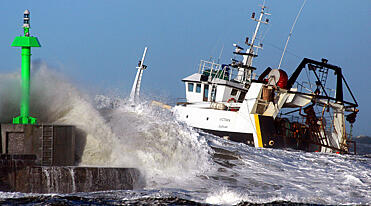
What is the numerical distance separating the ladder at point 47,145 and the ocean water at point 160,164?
45.8 inches

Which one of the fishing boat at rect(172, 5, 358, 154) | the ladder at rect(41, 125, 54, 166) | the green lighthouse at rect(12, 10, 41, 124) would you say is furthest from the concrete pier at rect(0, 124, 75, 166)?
the fishing boat at rect(172, 5, 358, 154)

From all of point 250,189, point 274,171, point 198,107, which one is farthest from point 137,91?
point 250,189

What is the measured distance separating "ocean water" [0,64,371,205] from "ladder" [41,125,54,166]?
1163 millimetres

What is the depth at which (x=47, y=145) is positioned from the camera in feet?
35.4

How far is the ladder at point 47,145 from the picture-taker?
1073 cm

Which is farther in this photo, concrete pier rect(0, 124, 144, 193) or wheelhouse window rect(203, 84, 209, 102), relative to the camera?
wheelhouse window rect(203, 84, 209, 102)

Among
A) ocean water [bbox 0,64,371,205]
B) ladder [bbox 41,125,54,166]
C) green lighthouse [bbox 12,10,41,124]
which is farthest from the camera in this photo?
green lighthouse [bbox 12,10,41,124]

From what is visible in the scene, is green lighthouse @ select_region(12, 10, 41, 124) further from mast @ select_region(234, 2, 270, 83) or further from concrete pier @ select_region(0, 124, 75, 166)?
mast @ select_region(234, 2, 270, 83)

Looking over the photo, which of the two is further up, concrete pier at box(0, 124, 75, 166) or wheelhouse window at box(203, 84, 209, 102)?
wheelhouse window at box(203, 84, 209, 102)

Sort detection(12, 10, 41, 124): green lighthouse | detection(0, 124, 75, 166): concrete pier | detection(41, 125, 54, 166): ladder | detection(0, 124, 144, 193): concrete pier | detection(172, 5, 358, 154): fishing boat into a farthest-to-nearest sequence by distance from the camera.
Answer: detection(172, 5, 358, 154): fishing boat → detection(12, 10, 41, 124): green lighthouse → detection(41, 125, 54, 166): ladder → detection(0, 124, 75, 166): concrete pier → detection(0, 124, 144, 193): concrete pier

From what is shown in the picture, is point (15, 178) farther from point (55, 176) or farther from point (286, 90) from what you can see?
point (286, 90)

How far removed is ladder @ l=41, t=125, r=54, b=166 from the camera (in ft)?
35.2

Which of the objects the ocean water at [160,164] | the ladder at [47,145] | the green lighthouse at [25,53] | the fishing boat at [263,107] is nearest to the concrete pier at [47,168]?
the ladder at [47,145]

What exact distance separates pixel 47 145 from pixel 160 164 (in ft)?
10.3
